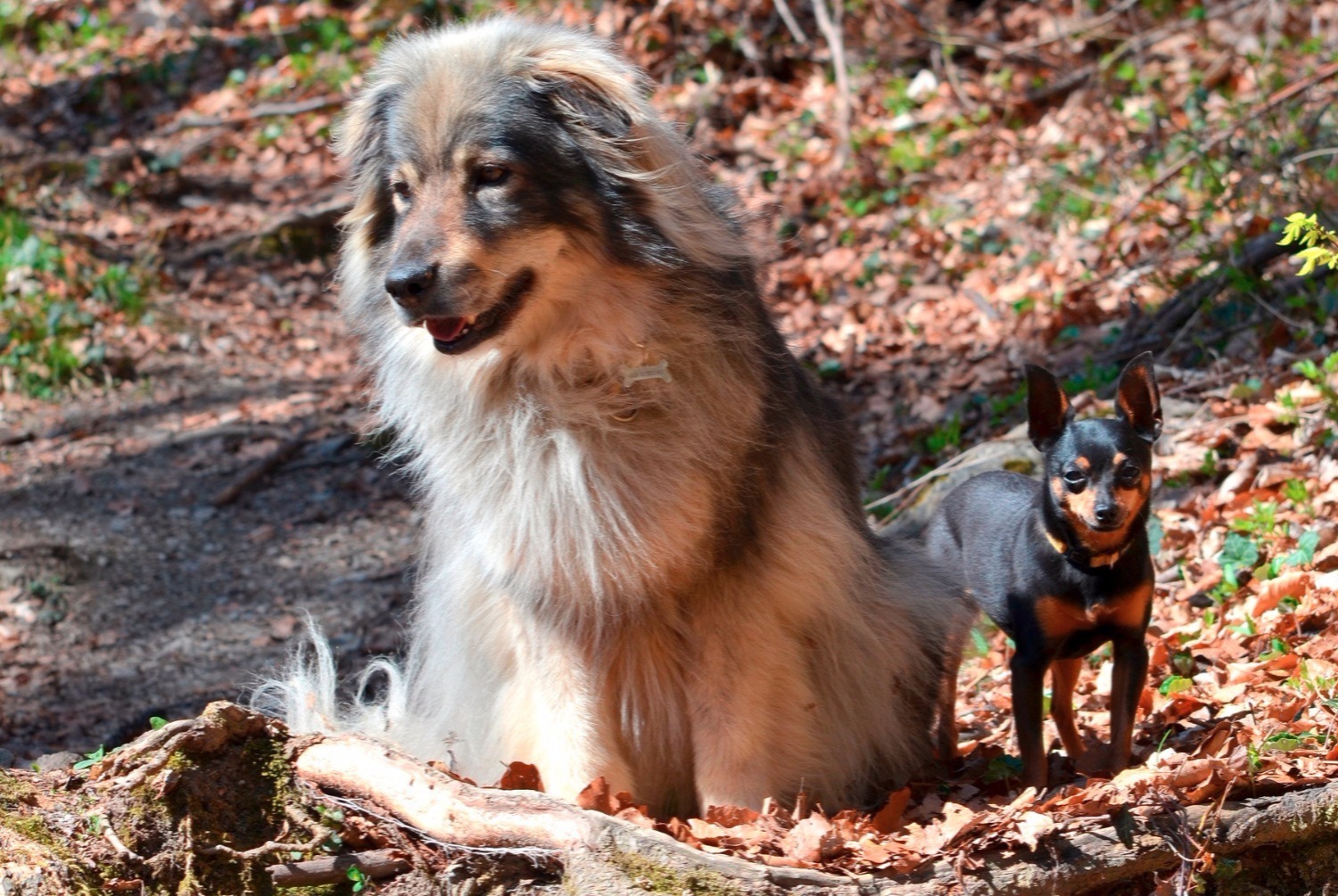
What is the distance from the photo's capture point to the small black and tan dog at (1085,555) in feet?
11.1

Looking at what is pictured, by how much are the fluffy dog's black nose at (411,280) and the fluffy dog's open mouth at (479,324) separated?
9cm

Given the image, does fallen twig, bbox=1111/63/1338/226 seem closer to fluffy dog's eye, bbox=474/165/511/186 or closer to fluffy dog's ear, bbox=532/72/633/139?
fluffy dog's ear, bbox=532/72/633/139

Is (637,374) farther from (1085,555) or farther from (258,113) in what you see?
(258,113)

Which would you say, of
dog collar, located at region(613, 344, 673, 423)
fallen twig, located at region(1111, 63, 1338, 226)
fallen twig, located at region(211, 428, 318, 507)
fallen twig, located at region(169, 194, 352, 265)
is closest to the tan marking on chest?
dog collar, located at region(613, 344, 673, 423)

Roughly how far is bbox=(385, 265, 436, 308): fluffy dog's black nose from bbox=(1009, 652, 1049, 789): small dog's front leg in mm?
1889

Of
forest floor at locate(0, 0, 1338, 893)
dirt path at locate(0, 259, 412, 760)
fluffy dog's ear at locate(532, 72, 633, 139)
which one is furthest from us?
dirt path at locate(0, 259, 412, 760)

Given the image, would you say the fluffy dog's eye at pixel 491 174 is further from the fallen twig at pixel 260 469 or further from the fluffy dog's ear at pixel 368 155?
the fallen twig at pixel 260 469

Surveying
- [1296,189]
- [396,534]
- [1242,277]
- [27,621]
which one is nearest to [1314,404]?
[1242,277]

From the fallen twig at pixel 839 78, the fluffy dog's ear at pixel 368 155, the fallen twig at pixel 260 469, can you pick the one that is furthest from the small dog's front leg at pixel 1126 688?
the fallen twig at pixel 839 78

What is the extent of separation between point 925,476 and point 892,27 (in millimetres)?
6095

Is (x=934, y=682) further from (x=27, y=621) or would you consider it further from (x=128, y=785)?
(x=27, y=621)

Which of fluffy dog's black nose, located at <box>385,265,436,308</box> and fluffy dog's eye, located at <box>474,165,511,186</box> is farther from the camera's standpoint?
fluffy dog's eye, located at <box>474,165,511,186</box>

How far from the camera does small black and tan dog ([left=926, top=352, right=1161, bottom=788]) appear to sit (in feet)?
11.1

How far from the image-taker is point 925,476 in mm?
6023
